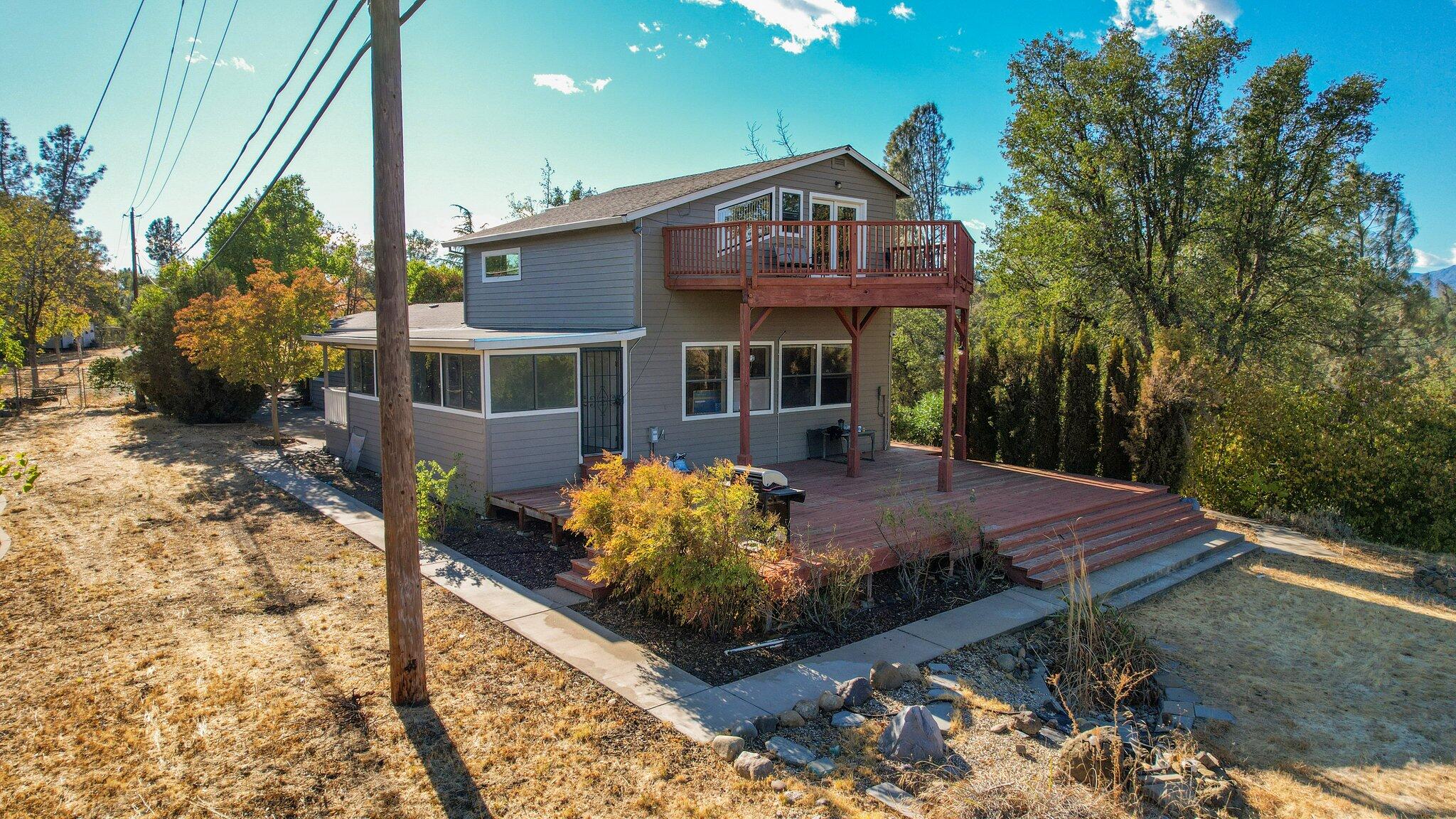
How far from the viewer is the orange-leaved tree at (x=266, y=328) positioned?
1565 cm

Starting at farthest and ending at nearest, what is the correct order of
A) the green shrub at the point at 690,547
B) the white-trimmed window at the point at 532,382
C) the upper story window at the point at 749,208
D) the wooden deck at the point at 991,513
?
the upper story window at the point at 749,208
the white-trimmed window at the point at 532,382
the wooden deck at the point at 991,513
the green shrub at the point at 690,547

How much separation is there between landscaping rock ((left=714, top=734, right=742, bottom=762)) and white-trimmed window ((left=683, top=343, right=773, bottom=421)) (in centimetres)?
775

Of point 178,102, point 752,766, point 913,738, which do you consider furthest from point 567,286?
point 913,738

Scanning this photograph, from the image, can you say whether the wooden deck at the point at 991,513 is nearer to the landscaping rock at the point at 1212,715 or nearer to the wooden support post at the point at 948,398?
the wooden support post at the point at 948,398

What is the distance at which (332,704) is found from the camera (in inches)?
209

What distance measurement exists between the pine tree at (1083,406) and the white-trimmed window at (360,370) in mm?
12589

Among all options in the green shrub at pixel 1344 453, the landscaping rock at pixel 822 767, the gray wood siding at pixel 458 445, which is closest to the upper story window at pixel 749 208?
the gray wood siding at pixel 458 445

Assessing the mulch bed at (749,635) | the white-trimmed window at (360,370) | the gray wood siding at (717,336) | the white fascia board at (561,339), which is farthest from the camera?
the white-trimmed window at (360,370)

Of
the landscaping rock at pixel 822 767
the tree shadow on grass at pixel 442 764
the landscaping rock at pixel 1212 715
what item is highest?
the tree shadow on grass at pixel 442 764

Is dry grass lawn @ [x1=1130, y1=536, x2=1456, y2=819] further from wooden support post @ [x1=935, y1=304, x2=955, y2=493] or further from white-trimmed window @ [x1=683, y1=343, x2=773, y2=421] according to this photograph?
white-trimmed window @ [x1=683, y1=343, x2=773, y2=421]

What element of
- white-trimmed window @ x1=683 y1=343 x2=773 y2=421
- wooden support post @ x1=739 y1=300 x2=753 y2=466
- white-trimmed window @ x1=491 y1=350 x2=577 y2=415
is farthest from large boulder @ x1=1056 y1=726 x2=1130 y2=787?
white-trimmed window @ x1=683 y1=343 x2=773 y2=421

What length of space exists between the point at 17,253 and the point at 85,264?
8.34 metres

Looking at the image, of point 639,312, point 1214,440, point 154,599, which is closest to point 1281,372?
point 1214,440

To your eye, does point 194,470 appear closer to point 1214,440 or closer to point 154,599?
point 154,599
